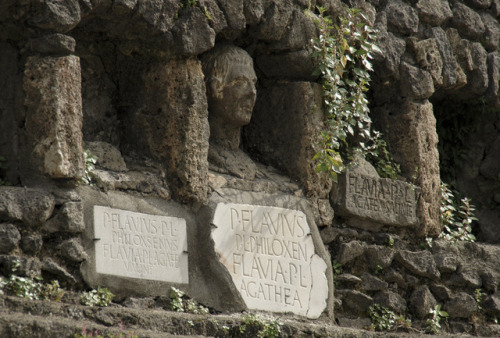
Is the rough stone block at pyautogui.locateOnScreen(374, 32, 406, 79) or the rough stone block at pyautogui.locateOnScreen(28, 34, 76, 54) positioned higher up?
the rough stone block at pyautogui.locateOnScreen(374, 32, 406, 79)

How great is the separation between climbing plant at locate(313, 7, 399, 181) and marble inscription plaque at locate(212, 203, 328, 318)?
432 millimetres

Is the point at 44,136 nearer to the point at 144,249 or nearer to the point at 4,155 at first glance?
the point at 4,155

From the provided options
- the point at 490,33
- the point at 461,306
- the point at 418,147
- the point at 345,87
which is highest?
the point at 490,33

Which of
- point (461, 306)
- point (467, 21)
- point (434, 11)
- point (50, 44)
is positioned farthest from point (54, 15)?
point (467, 21)

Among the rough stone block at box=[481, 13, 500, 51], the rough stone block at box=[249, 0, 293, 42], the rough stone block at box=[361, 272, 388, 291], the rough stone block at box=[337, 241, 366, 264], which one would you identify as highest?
the rough stone block at box=[481, 13, 500, 51]

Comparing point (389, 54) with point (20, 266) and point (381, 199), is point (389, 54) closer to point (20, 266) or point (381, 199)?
point (381, 199)

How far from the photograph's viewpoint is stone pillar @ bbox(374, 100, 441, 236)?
7.52m

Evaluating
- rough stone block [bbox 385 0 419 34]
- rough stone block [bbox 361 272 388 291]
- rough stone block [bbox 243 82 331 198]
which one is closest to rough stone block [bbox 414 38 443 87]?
rough stone block [bbox 385 0 419 34]

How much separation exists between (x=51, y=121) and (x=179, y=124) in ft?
2.74

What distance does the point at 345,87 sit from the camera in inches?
287

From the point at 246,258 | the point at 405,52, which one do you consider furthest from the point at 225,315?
the point at 405,52

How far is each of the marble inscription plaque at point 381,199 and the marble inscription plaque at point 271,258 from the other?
1.45ft

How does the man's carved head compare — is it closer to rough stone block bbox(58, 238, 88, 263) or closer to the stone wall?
the stone wall

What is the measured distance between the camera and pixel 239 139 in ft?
22.9
